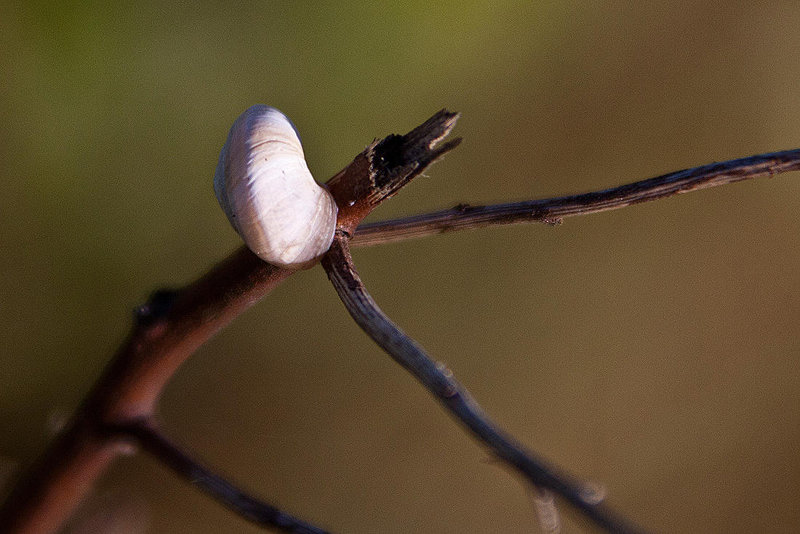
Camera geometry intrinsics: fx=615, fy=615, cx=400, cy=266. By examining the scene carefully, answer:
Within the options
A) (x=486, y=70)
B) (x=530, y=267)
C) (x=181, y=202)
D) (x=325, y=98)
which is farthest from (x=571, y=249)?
(x=181, y=202)

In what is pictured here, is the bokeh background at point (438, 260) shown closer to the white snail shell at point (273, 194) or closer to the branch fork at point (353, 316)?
the branch fork at point (353, 316)

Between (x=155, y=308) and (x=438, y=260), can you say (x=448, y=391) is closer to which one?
(x=155, y=308)

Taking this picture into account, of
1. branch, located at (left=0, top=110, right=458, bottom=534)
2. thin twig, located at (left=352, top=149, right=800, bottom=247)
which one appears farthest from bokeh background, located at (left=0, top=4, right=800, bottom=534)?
thin twig, located at (left=352, top=149, right=800, bottom=247)

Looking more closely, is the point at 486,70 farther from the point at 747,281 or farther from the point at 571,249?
the point at 747,281

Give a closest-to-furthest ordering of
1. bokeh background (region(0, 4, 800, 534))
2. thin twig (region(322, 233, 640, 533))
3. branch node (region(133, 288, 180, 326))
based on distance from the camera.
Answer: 1. thin twig (region(322, 233, 640, 533))
2. branch node (region(133, 288, 180, 326))
3. bokeh background (region(0, 4, 800, 534))

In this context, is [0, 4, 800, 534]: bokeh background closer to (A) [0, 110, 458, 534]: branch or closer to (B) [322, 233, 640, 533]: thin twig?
(A) [0, 110, 458, 534]: branch

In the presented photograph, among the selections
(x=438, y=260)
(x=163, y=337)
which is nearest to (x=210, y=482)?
(x=163, y=337)
